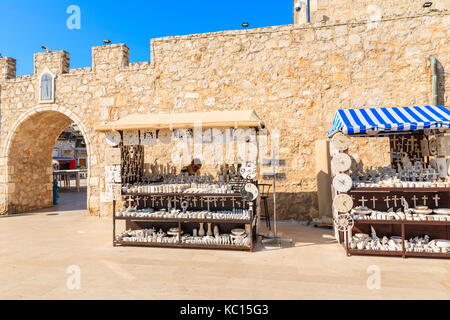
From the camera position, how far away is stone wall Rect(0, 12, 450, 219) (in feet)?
23.2

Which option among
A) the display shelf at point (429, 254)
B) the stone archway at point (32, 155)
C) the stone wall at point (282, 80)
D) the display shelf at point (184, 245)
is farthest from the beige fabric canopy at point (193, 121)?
the stone archway at point (32, 155)

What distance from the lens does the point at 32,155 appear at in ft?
33.8

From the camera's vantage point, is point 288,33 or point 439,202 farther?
point 288,33

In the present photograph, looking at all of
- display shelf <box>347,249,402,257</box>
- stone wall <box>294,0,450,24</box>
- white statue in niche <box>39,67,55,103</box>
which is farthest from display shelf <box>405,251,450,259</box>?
white statue in niche <box>39,67,55,103</box>

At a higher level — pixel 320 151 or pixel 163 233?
pixel 320 151

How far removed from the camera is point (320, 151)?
7.19 metres

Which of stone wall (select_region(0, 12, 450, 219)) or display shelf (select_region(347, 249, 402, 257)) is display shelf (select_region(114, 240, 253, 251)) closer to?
display shelf (select_region(347, 249, 402, 257))

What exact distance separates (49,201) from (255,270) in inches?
400

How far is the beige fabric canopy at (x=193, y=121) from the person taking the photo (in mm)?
4973

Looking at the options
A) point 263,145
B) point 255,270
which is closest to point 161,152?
point 263,145

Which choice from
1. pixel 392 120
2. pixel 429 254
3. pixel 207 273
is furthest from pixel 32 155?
pixel 429 254

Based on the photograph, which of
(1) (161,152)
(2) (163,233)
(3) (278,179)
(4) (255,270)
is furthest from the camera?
(1) (161,152)

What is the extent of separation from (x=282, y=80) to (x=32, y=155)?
9.29m
